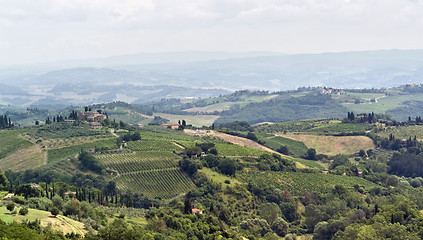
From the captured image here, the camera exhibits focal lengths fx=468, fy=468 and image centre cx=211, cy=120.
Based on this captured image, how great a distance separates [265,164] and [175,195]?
1107 inches

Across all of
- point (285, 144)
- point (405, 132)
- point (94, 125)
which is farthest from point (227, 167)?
point (405, 132)

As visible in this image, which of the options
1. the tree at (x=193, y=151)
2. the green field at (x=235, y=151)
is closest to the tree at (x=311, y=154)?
the green field at (x=235, y=151)

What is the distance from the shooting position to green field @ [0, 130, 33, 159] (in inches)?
4529

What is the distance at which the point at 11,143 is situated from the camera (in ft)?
393

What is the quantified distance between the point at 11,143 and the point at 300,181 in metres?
73.1

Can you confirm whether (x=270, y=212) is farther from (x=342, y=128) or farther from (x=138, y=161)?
(x=342, y=128)

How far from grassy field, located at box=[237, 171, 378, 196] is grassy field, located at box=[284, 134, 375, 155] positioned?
40.7 m

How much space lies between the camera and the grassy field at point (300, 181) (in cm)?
10069

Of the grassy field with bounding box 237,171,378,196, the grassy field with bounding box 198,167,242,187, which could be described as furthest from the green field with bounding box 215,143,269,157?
the grassy field with bounding box 198,167,242,187

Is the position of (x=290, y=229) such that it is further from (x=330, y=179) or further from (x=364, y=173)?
(x=364, y=173)

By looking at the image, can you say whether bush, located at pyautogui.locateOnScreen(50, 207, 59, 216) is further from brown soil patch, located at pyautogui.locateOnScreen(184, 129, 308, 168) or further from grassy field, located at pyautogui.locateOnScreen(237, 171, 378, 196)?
brown soil patch, located at pyautogui.locateOnScreen(184, 129, 308, 168)

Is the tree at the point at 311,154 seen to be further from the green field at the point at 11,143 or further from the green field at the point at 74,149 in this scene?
the green field at the point at 11,143

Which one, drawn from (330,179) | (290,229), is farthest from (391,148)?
(290,229)

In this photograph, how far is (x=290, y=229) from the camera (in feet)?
272
